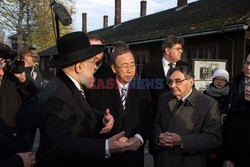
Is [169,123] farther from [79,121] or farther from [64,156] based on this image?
[64,156]

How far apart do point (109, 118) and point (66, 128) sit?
52cm

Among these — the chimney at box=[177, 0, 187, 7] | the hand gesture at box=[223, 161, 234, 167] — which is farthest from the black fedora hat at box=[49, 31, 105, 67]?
the chimney at box=[177, 0, 187, 7]

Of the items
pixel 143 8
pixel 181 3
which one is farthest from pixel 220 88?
pixel 143 8

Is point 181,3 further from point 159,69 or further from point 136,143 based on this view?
point 136,143

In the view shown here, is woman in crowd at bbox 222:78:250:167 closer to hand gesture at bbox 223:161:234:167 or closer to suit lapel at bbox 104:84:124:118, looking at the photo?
hand gesture at bbox 223:161:234:167

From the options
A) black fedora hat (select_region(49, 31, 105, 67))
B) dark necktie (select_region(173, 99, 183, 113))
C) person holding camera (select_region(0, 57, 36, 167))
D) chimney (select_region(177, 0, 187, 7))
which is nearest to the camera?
black fedora hat (select_region(49, 31, 105, 67))

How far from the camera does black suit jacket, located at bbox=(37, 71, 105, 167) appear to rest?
1.79m

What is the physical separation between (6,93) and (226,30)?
774 centimetres

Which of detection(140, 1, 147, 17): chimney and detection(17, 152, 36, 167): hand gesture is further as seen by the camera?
detection(140, 1, 147, 17): chimney

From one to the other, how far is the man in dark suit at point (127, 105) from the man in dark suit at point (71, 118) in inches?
21.2

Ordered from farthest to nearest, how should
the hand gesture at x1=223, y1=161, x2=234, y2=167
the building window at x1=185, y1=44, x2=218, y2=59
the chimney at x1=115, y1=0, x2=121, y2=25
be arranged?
the chimney at x1=115, y1=0, x2=121, y2=25
the building window at x1=185, y1=44, x2=218, y2=59
the hand gesture at x1=223, y1=161, x2=234, y2=167

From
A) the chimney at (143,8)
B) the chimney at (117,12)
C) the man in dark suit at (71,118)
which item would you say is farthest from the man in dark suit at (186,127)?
the chimney at (117,12)

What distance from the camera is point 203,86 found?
631cm

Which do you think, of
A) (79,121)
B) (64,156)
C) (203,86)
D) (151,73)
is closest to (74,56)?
(79,121)
